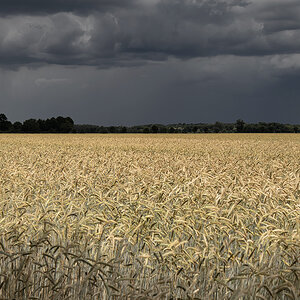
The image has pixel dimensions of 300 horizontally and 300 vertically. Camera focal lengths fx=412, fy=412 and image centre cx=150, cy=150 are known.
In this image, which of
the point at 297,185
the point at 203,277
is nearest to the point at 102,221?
the point at 203,277

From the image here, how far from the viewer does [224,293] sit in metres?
3.85

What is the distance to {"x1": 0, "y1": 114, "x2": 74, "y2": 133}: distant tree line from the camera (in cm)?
10125

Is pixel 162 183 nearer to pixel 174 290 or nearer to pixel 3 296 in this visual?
pixel 174 290

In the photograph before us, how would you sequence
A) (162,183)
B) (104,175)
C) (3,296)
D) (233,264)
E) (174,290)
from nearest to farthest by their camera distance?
(3,296)
(174,290)
(233,264)
(162,183)
(104,175)

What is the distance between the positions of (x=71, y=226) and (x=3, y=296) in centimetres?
147

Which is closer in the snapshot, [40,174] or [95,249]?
[95,249]

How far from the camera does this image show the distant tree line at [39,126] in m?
101

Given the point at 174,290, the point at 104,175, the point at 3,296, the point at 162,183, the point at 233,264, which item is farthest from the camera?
the point at 104,175

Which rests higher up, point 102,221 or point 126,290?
point 102,221

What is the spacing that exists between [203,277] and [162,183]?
11.6 ft

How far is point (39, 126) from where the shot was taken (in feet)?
339

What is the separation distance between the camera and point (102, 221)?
4492 mm

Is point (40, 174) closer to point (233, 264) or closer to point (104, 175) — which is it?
point (104, 175)

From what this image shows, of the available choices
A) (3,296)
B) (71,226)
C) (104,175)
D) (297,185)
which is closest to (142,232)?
(71,226)
